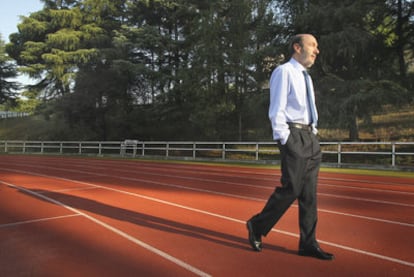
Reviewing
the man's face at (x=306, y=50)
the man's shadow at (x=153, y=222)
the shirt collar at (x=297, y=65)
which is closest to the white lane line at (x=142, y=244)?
the man's shadow at (x=153, y=222)

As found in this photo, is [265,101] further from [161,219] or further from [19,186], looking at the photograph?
[161,219]

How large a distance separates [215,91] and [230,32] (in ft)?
13.9

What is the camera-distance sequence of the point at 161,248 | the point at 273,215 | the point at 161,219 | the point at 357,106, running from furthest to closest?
the point at 357,106 → the point at 161,219 → the point at 161,248 → the point at 273,215

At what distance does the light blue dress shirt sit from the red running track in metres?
1.38

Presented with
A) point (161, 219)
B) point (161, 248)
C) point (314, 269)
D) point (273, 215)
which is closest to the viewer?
point (314, 269)

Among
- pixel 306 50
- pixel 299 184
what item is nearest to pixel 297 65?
pixel 306 50

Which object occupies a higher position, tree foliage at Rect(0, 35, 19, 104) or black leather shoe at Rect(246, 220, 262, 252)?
tree foliage at Rect(0, 35, 19, 104)

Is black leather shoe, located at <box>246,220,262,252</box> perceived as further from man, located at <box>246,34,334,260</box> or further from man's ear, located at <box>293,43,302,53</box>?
man's ear, located at <box>293,43,302,53</box>

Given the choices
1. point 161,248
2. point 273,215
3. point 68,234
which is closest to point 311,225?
point 273,215

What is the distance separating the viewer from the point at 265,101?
20.4 m

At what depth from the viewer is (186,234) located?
459 cm

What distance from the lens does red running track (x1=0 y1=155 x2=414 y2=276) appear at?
346cm

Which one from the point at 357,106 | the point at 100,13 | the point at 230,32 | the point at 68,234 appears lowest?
the point at 68,234

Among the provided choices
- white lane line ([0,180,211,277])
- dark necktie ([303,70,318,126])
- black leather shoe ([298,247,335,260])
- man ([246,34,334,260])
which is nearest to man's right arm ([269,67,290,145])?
man ([246,34,334,260])
